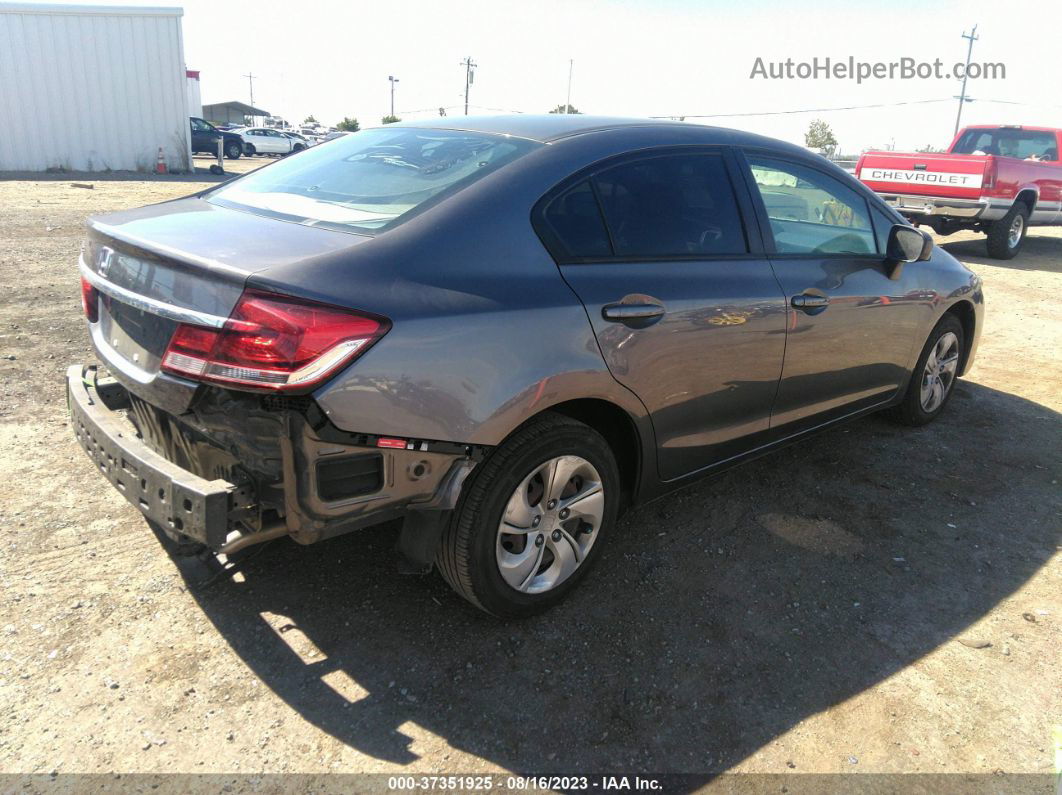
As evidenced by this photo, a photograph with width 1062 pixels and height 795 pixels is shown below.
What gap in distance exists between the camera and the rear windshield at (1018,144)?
12660 millimetres

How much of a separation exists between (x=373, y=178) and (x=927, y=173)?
436 inches

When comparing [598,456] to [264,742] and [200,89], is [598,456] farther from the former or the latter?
[200,89]

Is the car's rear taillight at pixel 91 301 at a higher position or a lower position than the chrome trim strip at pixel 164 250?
lower

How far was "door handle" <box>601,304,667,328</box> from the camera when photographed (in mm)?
2619

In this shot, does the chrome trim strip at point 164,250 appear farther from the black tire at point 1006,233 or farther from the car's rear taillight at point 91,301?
the black tire at point 1006,233

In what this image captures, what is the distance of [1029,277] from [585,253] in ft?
34.2

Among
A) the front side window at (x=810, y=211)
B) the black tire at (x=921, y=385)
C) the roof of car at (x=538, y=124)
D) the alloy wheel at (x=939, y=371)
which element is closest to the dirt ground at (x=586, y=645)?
the black tire at (x=921, y=385)

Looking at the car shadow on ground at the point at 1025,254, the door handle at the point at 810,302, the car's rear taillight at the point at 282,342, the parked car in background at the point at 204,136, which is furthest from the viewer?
A: the parked car in background at the point at 204,136

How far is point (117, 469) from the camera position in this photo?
237 centimetres

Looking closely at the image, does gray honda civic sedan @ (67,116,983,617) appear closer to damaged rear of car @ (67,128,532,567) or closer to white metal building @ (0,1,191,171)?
damaged rear of car @ (67,128,532,567)

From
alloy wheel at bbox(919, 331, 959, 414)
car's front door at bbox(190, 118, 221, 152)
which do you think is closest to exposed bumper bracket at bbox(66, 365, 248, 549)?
alloy wheel at bbox(919, 331, 959, 414)

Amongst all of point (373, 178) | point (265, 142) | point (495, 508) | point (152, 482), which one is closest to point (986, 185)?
point (373, 178)

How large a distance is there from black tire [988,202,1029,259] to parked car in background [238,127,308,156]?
103ft

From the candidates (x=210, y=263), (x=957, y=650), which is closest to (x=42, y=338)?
(x=210, y=263)
